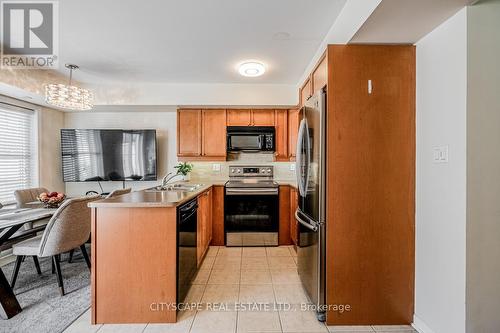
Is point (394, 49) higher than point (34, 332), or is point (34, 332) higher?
point (394, 49)

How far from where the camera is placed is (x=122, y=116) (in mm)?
4055

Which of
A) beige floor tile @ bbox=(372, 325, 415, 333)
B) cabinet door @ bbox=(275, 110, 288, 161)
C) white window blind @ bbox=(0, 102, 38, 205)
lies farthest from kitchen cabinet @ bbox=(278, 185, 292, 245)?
white window blind @ bbox=(0, 102, 38, 205)

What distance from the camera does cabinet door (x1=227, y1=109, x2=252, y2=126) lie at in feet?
12.5

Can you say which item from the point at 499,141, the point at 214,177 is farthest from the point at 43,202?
the point at 499,141

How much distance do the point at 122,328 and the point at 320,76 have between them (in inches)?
95.5

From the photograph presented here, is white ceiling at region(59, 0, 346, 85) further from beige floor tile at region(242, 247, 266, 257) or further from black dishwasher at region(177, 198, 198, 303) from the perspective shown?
beige floor tile at region(242, 247, 266, 257)

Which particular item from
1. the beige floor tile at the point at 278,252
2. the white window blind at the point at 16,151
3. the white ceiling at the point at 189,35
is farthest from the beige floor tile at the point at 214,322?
the white window blind at the point at 16,151

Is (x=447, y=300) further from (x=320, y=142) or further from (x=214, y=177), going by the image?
(x=214, y=177)

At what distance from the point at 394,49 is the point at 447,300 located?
5.63 feet

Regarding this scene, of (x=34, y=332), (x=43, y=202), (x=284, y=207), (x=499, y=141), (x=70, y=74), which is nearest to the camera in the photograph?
(x=499, y=141)

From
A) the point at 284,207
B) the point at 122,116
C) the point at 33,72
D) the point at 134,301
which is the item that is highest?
the point at 33,72

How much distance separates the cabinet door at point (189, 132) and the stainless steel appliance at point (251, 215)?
874 mm

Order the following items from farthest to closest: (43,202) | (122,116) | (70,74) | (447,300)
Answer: (122,116)
(70,74)
(43,202)
(447,300)

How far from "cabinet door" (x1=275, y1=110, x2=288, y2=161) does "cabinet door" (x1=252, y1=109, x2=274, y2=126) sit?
0.09m
